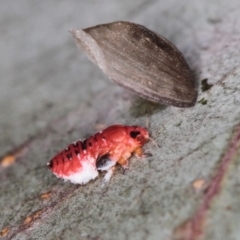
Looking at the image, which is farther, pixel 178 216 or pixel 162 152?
pixel 162 152

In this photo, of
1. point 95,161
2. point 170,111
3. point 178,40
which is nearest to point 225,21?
point 178,40

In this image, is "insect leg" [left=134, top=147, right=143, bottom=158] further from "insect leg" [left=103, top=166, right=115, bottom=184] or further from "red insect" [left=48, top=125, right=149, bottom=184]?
"insect leg" [left=103, top=166, right=115, bottom=184]

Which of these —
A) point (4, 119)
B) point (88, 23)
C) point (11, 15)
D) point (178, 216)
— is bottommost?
point (178, 216)

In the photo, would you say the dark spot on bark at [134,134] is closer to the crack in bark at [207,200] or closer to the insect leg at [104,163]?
the insect leg at [104,163]

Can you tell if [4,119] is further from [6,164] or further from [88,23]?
[88,23]


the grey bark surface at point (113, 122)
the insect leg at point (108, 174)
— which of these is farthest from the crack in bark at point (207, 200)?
the insect leg at point (108, 174)

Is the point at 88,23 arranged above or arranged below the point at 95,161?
above
